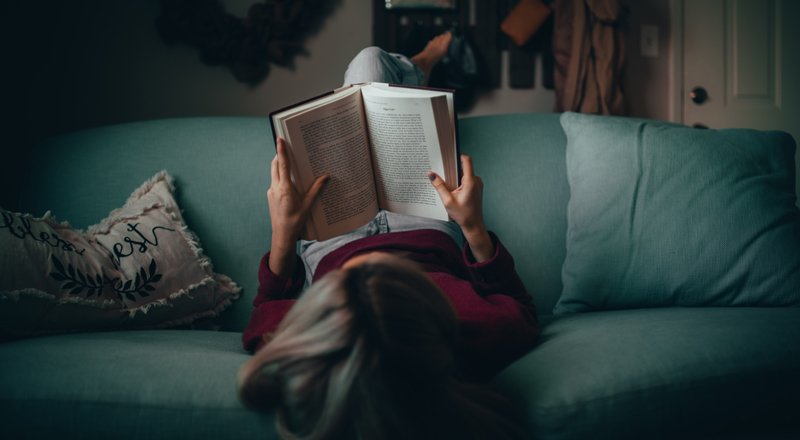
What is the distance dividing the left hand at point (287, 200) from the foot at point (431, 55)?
0.81m

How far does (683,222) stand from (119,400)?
104 centimetres

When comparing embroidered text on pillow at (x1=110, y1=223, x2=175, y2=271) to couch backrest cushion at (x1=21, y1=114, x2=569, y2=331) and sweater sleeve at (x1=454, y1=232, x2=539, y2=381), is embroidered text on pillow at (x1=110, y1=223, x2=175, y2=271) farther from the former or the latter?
sweater sleeve at (x1=454, y1=232, x2=539, y2=381)

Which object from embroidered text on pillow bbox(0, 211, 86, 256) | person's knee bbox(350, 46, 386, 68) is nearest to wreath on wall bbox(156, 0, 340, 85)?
person's knee bbox(350, 46, 386, 68)

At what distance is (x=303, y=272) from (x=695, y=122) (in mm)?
1956

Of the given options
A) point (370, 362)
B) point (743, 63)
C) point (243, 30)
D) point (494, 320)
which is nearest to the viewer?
point (370, 362)

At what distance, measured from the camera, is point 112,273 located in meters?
0.78

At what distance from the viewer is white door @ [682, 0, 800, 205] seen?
70.4 inches

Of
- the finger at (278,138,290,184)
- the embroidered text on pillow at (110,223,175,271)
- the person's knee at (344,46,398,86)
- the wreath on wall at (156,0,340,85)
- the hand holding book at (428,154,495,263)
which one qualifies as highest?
the wreath on wall at (156,0,340,85)

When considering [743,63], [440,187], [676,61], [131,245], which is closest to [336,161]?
[440,187]

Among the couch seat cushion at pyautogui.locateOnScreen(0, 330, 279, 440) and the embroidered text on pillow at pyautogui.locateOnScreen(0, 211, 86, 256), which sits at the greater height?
the embroidered text on pillow at pyautogui.locateOnScreen(0, 211, 86, 256)

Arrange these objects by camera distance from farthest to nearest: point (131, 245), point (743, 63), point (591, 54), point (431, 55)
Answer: point (743, 63) < point (591, 54) < point (431, 55) < point (131, 245)

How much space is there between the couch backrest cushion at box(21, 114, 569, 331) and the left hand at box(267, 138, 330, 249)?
35cm

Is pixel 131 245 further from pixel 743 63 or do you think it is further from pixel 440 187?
pixel 743 63

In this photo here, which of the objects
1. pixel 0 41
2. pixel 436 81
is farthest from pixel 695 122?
pixel 0 41
